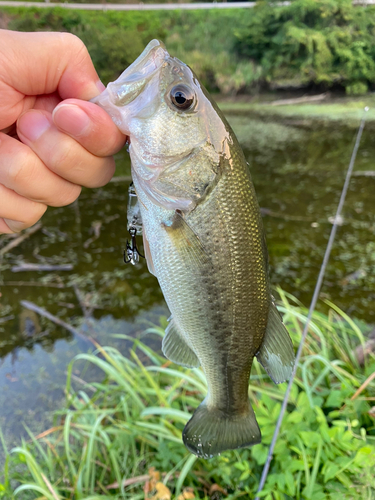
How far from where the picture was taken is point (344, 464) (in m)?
1.32

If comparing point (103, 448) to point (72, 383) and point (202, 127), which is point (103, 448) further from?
point (202, 127)

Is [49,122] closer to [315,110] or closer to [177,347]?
[177,347]

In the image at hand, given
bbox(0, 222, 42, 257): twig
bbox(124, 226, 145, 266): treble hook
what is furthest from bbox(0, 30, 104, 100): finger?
bbox(0, 222, 42, 257): twig

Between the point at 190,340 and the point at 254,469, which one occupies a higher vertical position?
the point at 190,340

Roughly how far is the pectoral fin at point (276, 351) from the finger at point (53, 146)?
67cm

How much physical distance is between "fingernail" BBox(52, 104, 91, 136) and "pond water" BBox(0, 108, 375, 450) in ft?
6.69

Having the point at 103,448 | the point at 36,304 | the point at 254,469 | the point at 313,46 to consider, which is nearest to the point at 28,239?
the point at 36,304

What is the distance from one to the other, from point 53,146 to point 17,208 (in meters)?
0.29

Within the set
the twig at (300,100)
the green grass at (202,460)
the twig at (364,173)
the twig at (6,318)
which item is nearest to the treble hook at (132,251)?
the green grass at (202,460)

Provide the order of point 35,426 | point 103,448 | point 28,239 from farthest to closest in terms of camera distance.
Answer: point 28,239, point 35,426, point 103,448

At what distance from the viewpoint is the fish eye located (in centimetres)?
80

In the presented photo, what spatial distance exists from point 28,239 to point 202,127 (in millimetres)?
3767

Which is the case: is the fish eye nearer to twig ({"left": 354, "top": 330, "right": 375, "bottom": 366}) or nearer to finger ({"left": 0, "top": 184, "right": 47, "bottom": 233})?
finger ({"left": 0, "top": 184, "right": 47, "bottom": 233})

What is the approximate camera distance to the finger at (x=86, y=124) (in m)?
0.76
